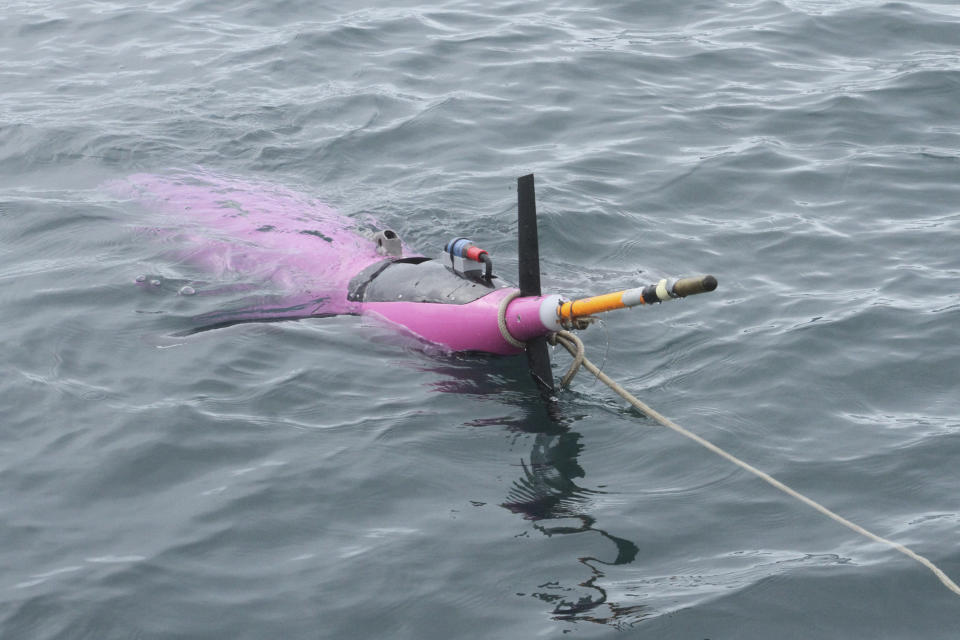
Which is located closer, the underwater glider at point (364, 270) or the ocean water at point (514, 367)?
the ocean water at point (514, 367)

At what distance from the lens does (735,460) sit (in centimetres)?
557

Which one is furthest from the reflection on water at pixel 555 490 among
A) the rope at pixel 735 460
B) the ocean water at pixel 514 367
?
→ the rope at pixel 735 460

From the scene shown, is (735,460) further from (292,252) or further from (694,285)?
(292,252)

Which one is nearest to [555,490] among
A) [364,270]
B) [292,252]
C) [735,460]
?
[735,460]

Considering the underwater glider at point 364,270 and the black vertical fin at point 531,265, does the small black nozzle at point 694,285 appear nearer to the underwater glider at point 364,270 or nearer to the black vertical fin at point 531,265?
the underwater glider at point 364,270

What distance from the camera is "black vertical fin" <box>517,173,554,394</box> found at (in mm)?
6062

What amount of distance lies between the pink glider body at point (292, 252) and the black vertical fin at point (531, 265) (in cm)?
9

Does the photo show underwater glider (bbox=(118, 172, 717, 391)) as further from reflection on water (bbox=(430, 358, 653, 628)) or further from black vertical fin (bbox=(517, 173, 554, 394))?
reflection on water (bbox=(430, 358, 653, 628))

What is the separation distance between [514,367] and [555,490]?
54.4 inches

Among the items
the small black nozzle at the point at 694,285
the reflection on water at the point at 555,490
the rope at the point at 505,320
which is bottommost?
the reflection on water at the point at 555,490

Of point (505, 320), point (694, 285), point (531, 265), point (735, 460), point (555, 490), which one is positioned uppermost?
point (694, 285)

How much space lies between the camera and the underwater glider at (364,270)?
20.2 feet

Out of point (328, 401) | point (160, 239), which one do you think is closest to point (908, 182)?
point (328, 401)

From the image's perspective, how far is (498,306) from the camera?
6.54 m
